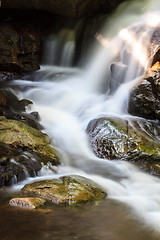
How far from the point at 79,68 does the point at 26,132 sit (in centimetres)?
692

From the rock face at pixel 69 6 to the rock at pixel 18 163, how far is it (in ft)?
26.8

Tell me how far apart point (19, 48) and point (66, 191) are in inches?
344

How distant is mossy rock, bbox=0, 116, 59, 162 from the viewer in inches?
183

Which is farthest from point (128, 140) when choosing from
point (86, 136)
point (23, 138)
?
point (23, 138)

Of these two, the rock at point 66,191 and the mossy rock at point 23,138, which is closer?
the rock at point 66,191

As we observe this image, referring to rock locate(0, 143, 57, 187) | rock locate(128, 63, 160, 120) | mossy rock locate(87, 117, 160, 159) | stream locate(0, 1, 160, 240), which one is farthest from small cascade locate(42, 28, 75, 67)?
rock locate(0, 143, 57, 187)

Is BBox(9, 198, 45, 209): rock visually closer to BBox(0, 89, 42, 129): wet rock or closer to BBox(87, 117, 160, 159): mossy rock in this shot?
BBox(87, 117, 160, 159): mossy rock

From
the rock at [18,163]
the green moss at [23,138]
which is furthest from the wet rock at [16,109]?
the rock at [18,163]

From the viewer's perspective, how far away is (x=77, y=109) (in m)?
7.43

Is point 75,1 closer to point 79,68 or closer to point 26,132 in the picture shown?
point 79,68

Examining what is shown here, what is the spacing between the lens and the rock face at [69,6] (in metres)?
10.7

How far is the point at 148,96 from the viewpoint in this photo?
634 centimetres

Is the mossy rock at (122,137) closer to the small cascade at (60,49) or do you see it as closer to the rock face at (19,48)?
the rock face at (19,48)

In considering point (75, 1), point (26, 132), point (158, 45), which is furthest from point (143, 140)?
point (75, 1)
